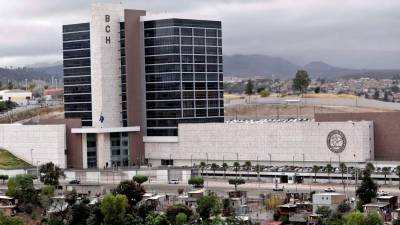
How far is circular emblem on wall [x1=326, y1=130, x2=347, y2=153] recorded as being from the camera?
68562 millimetres

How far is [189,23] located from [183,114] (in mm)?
8422

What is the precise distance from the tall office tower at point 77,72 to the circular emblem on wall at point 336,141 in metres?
23.4

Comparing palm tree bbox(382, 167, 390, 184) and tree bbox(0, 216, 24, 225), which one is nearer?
tree bbox(0, 216, 24, 225)

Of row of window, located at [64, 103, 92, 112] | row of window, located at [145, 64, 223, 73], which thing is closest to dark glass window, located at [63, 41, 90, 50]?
row of window, located at [64, 103, 92, 112]

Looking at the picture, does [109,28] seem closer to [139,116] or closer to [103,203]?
[139,116]

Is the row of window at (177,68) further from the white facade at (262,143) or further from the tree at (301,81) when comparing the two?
the tree at (301,81)

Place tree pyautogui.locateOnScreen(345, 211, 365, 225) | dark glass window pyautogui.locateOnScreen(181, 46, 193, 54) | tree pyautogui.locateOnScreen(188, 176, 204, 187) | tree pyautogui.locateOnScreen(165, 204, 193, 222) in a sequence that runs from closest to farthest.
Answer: tree pyautogui.locateOnScreen(345, 211, 365, 225) → tree pyautogui.locateOnScreen(165, 204, 193, 222) → tree pyautogui.locateOnScreen(188, 176, 204, 187) → dark glass window pyautogui.locateOnScreen(181, 46, 193, 54)

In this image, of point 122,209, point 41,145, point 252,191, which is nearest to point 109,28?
point 41,145

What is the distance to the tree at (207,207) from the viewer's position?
52.6 meters

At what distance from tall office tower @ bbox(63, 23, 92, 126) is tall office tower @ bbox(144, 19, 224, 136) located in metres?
5.60

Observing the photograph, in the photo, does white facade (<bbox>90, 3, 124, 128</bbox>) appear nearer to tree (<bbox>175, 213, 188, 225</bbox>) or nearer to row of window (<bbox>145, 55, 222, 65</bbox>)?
row of window (<bbox>145, 55, 222, 65</bbox>)

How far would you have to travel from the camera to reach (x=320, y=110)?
105375 mm

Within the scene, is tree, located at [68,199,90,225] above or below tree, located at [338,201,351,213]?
below

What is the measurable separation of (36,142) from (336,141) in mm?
28745
